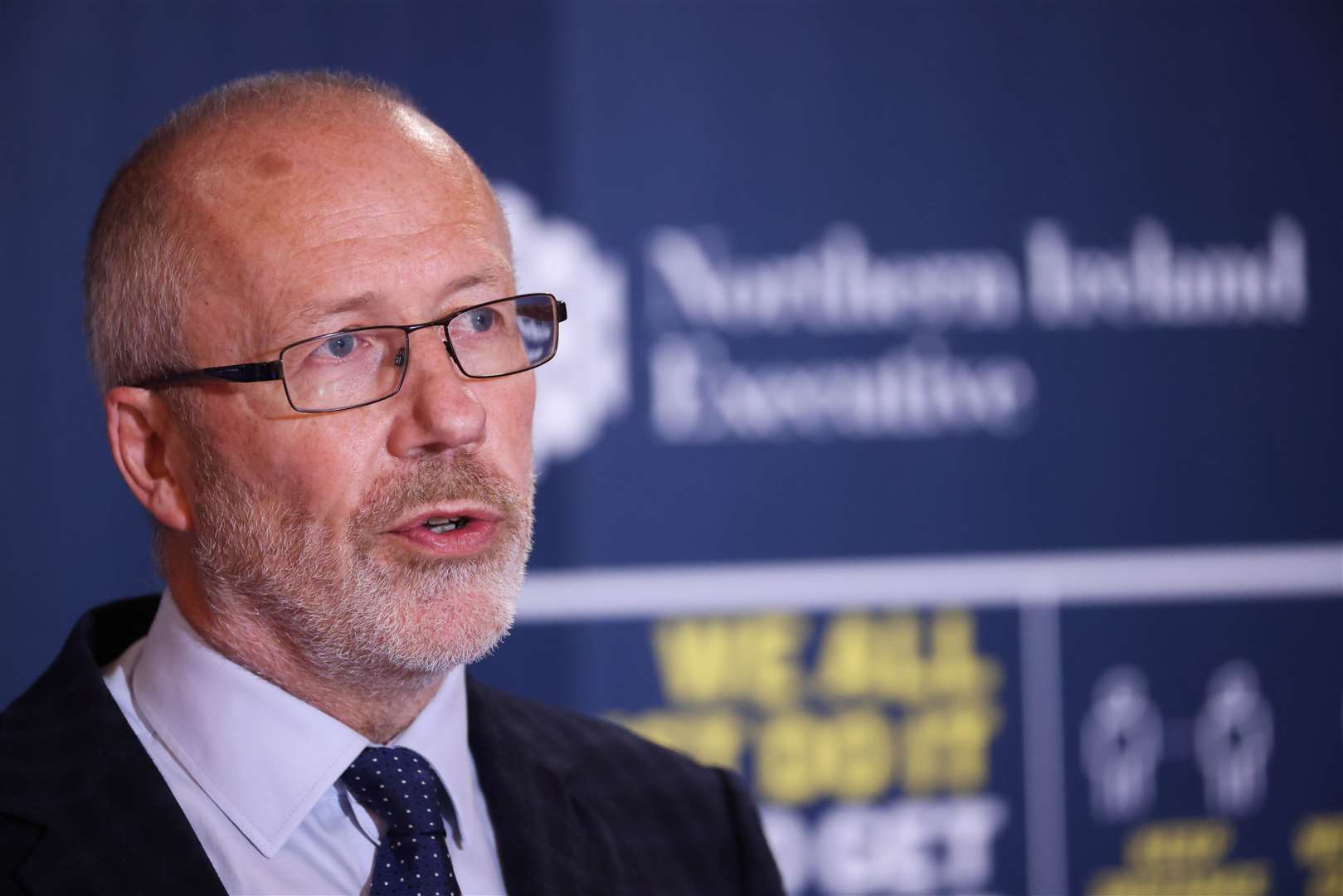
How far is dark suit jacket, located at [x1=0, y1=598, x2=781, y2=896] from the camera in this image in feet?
3.54

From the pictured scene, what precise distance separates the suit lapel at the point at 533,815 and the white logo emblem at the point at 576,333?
3.43 ft

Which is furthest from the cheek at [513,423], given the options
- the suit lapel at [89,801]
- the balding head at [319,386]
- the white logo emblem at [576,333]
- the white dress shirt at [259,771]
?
the white logo emblem at [576,333]

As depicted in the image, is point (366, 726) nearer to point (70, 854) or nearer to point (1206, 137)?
point (70, 854)

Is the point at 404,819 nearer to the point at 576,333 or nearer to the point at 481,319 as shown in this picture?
the point at 481,319

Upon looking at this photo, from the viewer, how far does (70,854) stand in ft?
3.52

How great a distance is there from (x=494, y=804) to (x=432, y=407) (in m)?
0.38

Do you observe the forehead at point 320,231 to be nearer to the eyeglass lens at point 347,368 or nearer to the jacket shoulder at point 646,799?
the eyeglass lens at point 347,368

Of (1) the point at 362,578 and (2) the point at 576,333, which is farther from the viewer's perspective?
(2) the point at 576,333

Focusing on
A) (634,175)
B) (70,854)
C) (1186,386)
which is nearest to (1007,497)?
(1186,386)

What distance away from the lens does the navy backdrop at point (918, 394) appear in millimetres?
2395

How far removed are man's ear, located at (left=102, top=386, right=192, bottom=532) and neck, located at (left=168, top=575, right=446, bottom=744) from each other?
8 centimetres

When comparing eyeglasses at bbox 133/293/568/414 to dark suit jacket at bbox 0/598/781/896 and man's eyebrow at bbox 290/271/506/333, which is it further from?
dark suit jacket at bbox 0/598/781/896

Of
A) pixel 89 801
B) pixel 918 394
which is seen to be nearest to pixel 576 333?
pixel 918 394

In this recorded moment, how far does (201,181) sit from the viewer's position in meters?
1.21
